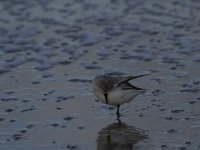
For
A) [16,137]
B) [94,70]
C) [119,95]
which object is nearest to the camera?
[16,137]

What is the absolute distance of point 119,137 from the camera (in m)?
8.26

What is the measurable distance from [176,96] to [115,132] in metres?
1.48

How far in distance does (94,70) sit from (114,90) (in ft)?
7.15

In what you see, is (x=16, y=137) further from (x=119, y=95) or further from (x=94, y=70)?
(x=94, y=70)

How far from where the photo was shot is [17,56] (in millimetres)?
11688

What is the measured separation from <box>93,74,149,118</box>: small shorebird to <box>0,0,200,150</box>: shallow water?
0.98 feet

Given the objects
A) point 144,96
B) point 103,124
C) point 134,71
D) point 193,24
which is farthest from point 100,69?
point 193,24

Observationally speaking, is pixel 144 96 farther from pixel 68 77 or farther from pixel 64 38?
pixel 64 38

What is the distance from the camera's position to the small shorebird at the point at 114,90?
340 inches

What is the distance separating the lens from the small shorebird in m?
8.63

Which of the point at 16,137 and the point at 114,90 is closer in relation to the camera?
the point at 16,137

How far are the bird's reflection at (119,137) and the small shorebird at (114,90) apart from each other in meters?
0.32

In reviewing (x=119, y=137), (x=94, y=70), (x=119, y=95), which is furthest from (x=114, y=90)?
(x=94, y=70)

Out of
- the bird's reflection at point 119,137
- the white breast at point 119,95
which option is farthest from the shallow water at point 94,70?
the white breast at point 119,95
